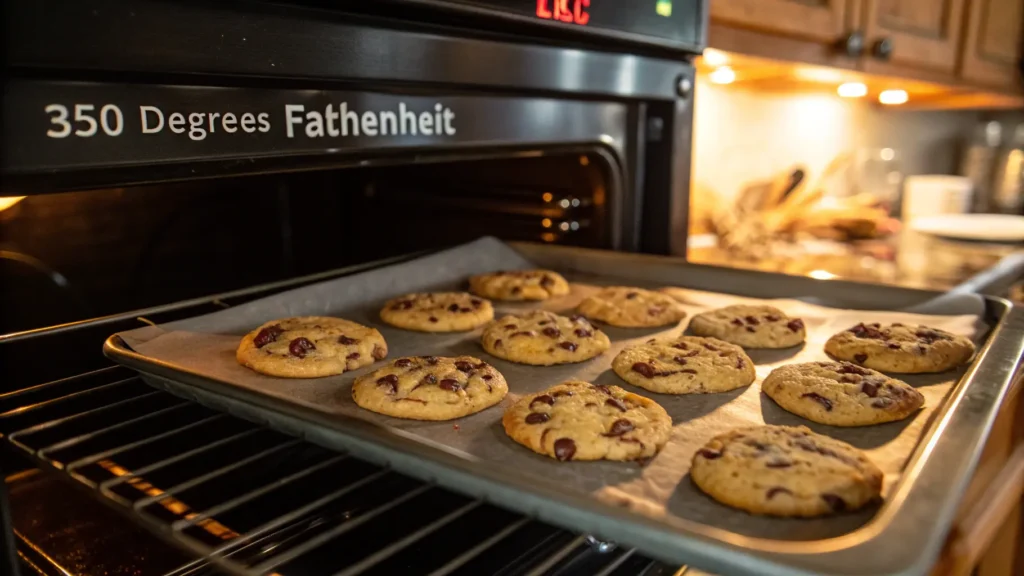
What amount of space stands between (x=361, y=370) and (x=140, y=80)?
55 centimetres

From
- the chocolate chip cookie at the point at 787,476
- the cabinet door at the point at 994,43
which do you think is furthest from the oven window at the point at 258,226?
the cabinet door at the point at 994,43

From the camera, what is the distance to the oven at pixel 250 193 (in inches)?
27.5

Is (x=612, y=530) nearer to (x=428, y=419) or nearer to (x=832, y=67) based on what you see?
(x=428, y=419)

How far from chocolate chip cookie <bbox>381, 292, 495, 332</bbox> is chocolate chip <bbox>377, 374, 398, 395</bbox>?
31cm

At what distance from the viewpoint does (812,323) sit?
1427mm

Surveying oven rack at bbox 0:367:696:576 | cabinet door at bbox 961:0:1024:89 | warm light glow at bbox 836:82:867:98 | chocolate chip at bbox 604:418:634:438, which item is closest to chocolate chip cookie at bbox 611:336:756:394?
chocolate chip at bbox 604:418:634:438

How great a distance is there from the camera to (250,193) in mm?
1639

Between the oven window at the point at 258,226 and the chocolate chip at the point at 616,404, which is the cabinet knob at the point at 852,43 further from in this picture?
the chocolate chip at the point at 616,404

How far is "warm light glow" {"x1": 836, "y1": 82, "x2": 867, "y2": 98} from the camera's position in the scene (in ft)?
9.96

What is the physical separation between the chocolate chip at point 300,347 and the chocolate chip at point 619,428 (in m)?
0.48

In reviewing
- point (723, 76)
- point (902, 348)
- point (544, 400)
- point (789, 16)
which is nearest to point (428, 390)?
point (544, 400)

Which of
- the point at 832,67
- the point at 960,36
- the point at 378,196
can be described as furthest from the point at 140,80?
the point at 960,36

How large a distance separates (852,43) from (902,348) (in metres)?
1.32

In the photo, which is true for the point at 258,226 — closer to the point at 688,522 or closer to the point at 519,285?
the point at 519,285
